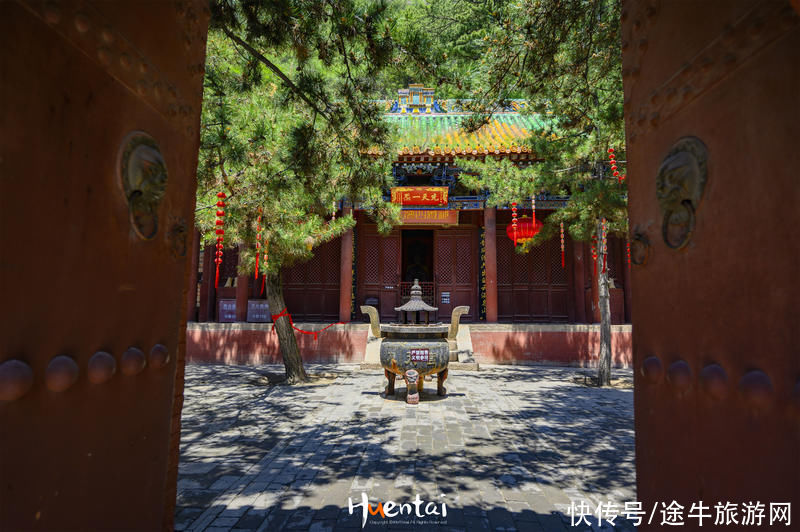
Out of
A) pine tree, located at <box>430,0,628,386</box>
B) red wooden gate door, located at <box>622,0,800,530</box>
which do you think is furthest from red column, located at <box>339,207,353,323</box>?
red wooden gate door, located at <box>622,0,800,530</box>

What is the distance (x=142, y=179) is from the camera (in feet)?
3.47

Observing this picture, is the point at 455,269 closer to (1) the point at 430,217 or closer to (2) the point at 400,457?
(1) the point at 430,217

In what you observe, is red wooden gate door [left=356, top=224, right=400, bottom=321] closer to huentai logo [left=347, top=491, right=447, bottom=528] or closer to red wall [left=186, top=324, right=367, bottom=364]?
red wall [left=186, top=324, right=367, bottom=364]

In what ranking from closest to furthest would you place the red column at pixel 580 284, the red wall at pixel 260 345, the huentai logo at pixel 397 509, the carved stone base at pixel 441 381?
1. the huentai logo at pixel 397 509
2. the carved stone base at pixel 441 381
3. the red wall at pixel 260 345
4. the red column at pixel 580 284

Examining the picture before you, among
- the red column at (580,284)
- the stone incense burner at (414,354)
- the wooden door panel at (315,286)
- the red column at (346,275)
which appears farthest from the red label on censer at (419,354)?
the red column at (580,284)

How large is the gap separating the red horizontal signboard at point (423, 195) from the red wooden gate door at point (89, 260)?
9.29 meters

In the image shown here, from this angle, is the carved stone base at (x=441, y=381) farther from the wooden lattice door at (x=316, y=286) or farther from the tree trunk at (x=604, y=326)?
the wooden lattice door at (x=316, y=286)

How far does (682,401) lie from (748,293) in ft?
1.17

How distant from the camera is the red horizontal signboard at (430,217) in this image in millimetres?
10625

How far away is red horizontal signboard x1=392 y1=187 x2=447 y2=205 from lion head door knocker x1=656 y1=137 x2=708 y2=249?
372 inches

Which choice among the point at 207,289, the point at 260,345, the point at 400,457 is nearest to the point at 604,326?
the point at 400,457

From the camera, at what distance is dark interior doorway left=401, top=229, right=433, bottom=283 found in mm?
14594

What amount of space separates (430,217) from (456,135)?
8.29ft

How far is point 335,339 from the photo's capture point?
981cm
